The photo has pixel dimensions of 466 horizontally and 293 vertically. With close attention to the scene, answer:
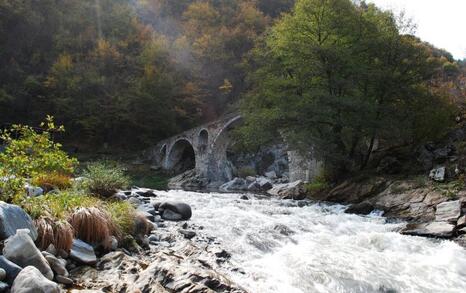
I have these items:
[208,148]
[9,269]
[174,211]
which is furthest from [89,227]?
[208,148]

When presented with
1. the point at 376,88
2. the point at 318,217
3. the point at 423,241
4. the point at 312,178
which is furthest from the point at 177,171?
the point at 423,241

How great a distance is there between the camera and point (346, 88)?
16.1m

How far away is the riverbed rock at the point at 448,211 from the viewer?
9328mm

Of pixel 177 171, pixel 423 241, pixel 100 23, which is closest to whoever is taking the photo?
pixel 423 241

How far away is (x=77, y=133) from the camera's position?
38.3 metres

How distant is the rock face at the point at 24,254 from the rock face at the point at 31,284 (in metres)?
0.45

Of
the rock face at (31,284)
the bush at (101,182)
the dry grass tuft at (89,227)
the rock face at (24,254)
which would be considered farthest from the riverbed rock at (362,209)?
the rock face at (31,284)

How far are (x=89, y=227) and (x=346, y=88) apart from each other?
13.1m

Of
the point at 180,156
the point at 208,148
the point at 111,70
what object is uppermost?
the point at 111,70

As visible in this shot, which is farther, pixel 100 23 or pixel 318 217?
pixel 100 23

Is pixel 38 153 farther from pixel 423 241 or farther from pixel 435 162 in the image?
pixel 435 162

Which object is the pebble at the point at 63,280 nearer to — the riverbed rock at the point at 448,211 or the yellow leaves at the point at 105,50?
the riverbed rock at the point at 448,211

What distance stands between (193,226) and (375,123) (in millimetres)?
10148

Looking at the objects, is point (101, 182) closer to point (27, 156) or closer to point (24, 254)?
point (27, 156)
